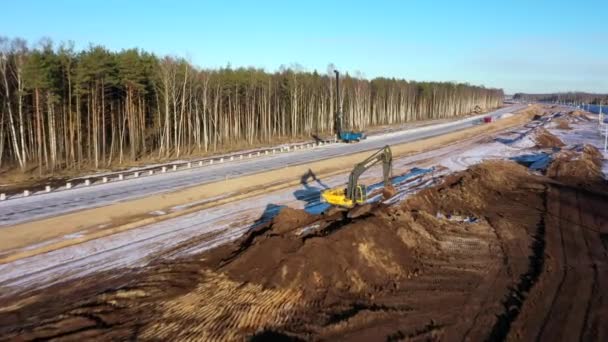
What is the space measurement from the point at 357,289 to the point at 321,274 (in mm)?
1025

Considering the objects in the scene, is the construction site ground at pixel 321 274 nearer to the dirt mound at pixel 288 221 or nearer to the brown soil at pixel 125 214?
the dirt mound at pixel 288 221

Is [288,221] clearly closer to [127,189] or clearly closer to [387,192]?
[387,192]

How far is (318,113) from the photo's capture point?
77.6 meters

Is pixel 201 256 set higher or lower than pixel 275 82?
lower

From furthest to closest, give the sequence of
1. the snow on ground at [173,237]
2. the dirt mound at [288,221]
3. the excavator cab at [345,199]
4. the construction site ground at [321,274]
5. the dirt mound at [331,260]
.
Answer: the excavator cab at [345,199] → the dirt mound at [288,221] → the snow on ground at [173,237] → the dirt mound at [331,260] → the construction site ground at [321,274]

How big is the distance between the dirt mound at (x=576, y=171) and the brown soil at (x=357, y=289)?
11.6 meters

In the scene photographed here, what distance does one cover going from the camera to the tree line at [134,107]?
35656 millimetres

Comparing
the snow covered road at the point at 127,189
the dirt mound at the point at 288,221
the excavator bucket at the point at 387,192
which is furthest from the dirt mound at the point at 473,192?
the snow covered road at the point at 127,189

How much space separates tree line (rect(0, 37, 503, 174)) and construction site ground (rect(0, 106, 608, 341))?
17.8 m

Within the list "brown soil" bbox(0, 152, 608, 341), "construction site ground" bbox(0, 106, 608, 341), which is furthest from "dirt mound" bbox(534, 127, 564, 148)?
"brown soil" bbox(0, 152, 608, 341)

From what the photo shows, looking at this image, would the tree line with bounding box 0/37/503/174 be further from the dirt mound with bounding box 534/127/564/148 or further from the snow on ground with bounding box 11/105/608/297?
the dirt mound with bounding box 534/127/564/148

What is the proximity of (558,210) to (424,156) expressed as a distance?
73.5 feet

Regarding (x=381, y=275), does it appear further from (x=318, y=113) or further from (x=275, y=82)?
(x=318, y=113)

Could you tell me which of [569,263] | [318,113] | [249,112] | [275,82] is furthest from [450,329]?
[318,113]
